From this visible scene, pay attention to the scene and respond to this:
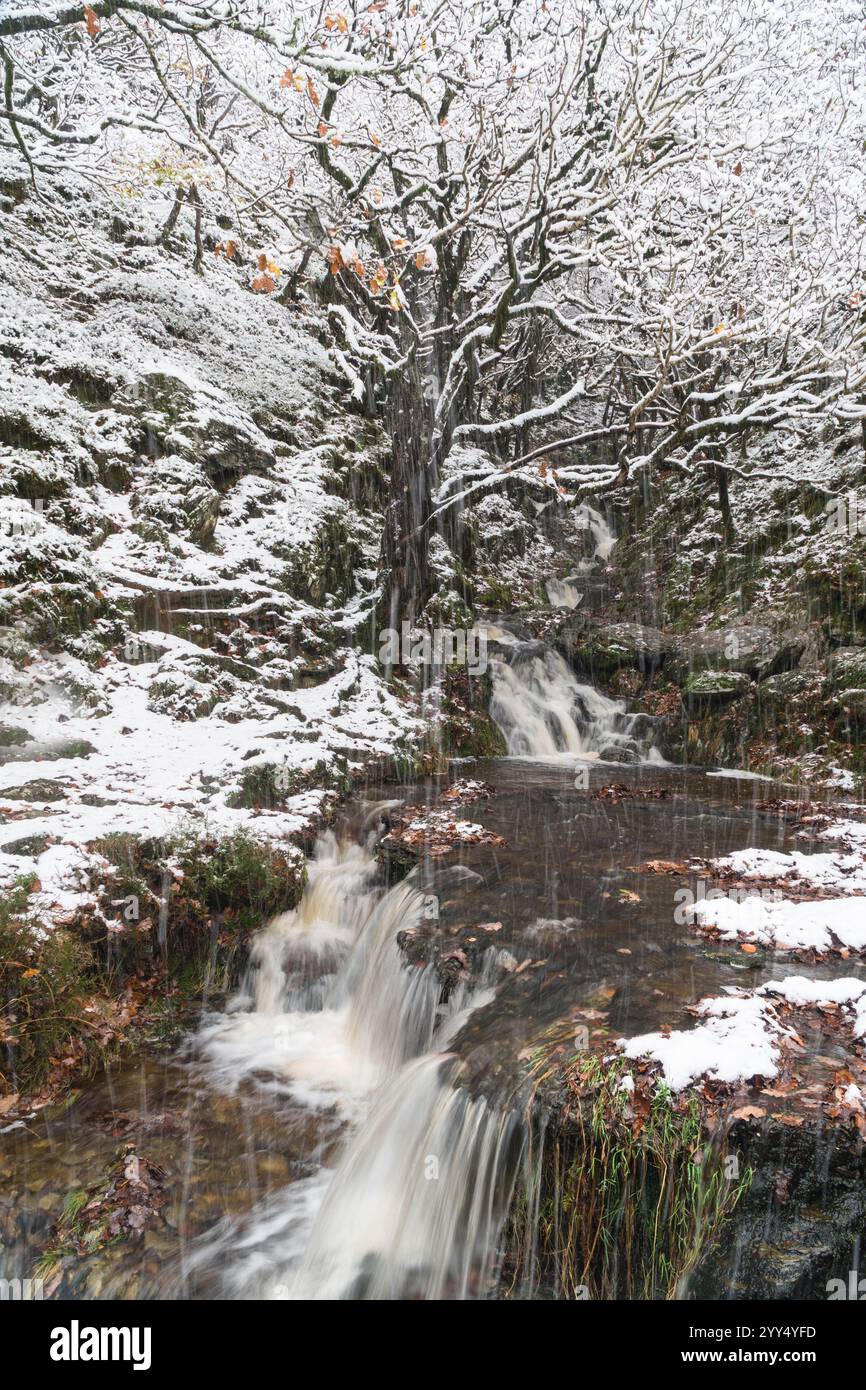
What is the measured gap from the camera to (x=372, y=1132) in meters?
4.55

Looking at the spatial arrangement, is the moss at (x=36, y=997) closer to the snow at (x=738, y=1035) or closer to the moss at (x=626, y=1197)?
the moss at (x=626, y=1197)

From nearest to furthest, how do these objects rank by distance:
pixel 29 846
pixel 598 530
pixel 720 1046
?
pixel 720 1046
pixel 29 846
pixel 598 530

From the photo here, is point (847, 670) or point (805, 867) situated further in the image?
Answer: point (847, 670)

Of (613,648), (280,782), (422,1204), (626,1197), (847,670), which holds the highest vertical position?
(613,648)

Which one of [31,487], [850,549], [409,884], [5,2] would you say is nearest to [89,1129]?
[409,884]

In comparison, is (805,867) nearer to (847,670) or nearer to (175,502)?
(847,670)

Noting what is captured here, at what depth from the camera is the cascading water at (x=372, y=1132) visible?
12.6ft

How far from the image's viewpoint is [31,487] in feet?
29.7

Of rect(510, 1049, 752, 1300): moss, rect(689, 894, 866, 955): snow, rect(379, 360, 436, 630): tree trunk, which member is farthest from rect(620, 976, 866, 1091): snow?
rect(379, 360, 436, 630): tree trunk

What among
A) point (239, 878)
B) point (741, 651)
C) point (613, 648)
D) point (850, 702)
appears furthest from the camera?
point (613, 648)

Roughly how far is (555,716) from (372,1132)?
8.73 metres

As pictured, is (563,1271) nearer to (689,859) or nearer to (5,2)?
(689,859)

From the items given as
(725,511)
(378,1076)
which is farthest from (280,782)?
(725,511)

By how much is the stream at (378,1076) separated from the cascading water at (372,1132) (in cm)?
1
